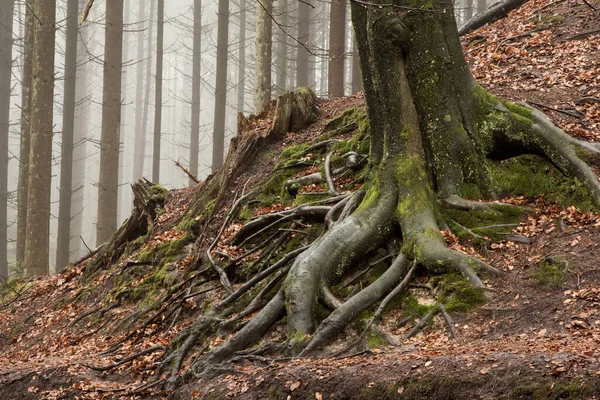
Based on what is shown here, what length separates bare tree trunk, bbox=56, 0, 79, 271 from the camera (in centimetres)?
1769

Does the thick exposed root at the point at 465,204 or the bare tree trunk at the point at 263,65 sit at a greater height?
the bare tree trunk at the point at 263,65

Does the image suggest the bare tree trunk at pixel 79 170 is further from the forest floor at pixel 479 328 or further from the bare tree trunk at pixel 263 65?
the forest floor at pixel 479 328

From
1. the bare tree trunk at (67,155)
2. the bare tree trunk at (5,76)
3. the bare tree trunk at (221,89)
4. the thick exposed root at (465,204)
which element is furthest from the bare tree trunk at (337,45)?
the thick exposed root at (465,204)

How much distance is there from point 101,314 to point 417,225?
4783mm

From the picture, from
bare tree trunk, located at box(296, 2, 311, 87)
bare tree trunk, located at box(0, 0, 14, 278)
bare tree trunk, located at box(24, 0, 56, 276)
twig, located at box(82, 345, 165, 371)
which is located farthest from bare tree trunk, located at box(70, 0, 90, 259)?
twig, located at box(82, 345, 165, 371)

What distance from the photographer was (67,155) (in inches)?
750

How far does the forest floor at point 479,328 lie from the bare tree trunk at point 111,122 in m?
4.25

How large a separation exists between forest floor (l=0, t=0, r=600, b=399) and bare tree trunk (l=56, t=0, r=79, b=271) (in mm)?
6917

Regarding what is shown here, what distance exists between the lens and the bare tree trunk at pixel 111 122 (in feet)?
49.7

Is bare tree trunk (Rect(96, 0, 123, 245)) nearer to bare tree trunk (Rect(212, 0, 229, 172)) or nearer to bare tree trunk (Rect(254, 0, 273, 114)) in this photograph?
bare tree trunk (Rect(254, 0, 273, 114))

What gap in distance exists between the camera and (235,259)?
7305mm

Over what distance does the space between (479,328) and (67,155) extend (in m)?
16.8

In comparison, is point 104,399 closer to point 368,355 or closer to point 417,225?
point 368,355

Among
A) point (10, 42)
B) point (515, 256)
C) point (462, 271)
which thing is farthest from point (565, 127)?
point (10, 42)
